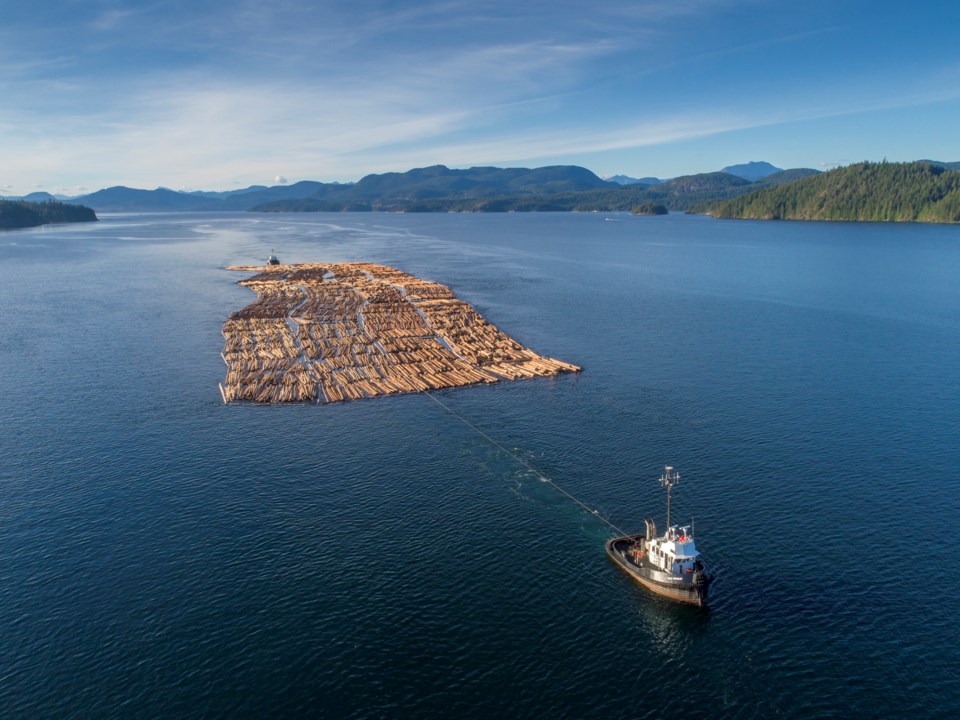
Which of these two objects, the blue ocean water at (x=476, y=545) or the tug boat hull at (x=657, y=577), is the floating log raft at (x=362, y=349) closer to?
the blue ocean water at (x=476, y=545)

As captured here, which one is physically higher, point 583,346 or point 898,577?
point 583,346

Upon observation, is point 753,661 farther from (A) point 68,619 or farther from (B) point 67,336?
(B) point 67,336

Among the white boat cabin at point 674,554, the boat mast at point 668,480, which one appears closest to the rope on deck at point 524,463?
the boat mast at point 668,480

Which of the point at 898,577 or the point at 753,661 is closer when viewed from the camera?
the point at 753,661

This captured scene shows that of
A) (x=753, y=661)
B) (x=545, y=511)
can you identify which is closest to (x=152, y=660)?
(x=545, y=511)

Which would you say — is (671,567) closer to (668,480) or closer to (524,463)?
(668,480)
